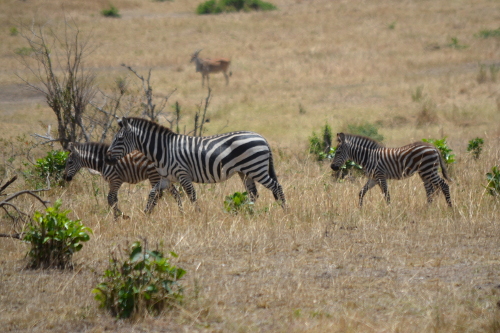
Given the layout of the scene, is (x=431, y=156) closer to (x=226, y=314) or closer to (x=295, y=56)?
(x=226, y=314)

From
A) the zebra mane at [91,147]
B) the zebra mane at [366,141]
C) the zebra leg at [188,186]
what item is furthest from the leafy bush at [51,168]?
the zebra mane at [366,141]

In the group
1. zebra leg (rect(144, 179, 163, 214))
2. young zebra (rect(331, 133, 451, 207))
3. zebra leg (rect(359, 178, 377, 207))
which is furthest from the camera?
young zebra (rect(331, 133, 451, 207))

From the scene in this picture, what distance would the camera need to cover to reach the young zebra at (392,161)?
870 cm

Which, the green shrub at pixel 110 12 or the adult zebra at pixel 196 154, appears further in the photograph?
the green shrub at pixel 110 12

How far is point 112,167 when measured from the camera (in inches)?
357

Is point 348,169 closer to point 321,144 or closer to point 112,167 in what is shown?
point 321,144

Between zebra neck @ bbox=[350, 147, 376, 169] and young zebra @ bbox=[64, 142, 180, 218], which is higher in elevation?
zebra neck @ bbox=[350, 147, 376, 169]

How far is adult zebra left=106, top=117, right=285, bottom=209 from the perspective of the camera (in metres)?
8.44

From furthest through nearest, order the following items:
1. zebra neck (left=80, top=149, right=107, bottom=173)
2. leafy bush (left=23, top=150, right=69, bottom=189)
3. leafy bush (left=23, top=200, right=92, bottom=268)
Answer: leafy bush (left=23, top=150, right=69, bottom=189) < zebra neck (left=80, top=149, right=107, bottom=173) < leafy bush (left=23, top=200, right=92, bottom=268)

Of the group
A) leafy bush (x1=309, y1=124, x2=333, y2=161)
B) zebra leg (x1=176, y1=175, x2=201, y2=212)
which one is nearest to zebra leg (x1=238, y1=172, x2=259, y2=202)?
zebra leg (x1=176, y1=175, x2=201, y2=212)

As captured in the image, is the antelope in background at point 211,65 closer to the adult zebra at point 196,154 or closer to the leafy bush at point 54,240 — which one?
the adult zebra at point 196,154

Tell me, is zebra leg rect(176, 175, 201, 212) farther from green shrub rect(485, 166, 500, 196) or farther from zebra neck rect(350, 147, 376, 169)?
green shrub rect(485, 166, 500, 196)

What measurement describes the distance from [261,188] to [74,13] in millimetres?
33764

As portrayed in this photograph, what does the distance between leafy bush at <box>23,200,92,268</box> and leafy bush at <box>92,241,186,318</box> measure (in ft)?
3.30
